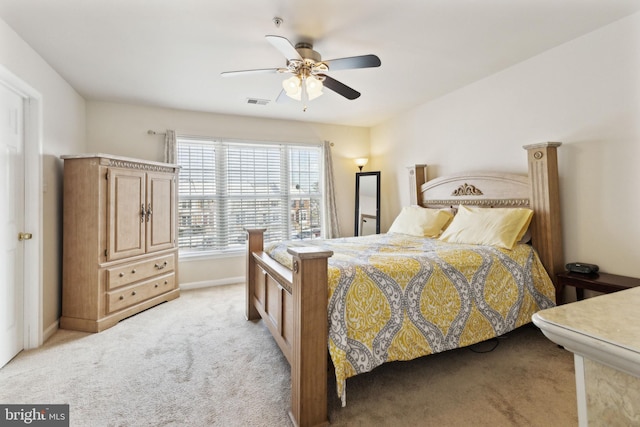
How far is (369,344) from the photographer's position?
1.81 metres

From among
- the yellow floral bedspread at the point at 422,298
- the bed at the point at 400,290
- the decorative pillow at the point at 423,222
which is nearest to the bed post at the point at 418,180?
the decorative pillow at the point at 423,222

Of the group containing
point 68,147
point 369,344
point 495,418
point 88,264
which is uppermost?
point 68,147

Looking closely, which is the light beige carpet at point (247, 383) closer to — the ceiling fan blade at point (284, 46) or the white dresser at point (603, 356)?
the white dresser at point (603, 356)

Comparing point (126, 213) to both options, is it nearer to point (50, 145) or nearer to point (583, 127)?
point (50, 145)

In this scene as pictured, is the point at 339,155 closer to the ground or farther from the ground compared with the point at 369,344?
farther from the ground

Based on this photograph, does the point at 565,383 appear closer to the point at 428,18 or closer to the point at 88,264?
the point at 428,18

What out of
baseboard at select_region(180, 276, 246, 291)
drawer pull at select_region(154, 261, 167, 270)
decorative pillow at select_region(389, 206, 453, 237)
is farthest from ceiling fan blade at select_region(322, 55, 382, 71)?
baseboard at select_region(180, 276, 246, 291)

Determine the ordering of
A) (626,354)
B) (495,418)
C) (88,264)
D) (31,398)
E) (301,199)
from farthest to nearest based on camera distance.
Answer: (301,199) < (88,264) < (31,398) < (495,418) < (626,354)

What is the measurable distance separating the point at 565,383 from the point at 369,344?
1364 millimetres

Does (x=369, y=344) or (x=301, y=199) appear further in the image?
(x=301, y=199)

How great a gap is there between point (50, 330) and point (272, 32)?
11.0 ft

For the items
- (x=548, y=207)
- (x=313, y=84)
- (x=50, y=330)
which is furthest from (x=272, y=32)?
(x=50, y=330)

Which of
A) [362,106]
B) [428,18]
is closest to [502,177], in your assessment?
[428,18]

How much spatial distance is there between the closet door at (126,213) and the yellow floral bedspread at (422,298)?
5.59 ft
